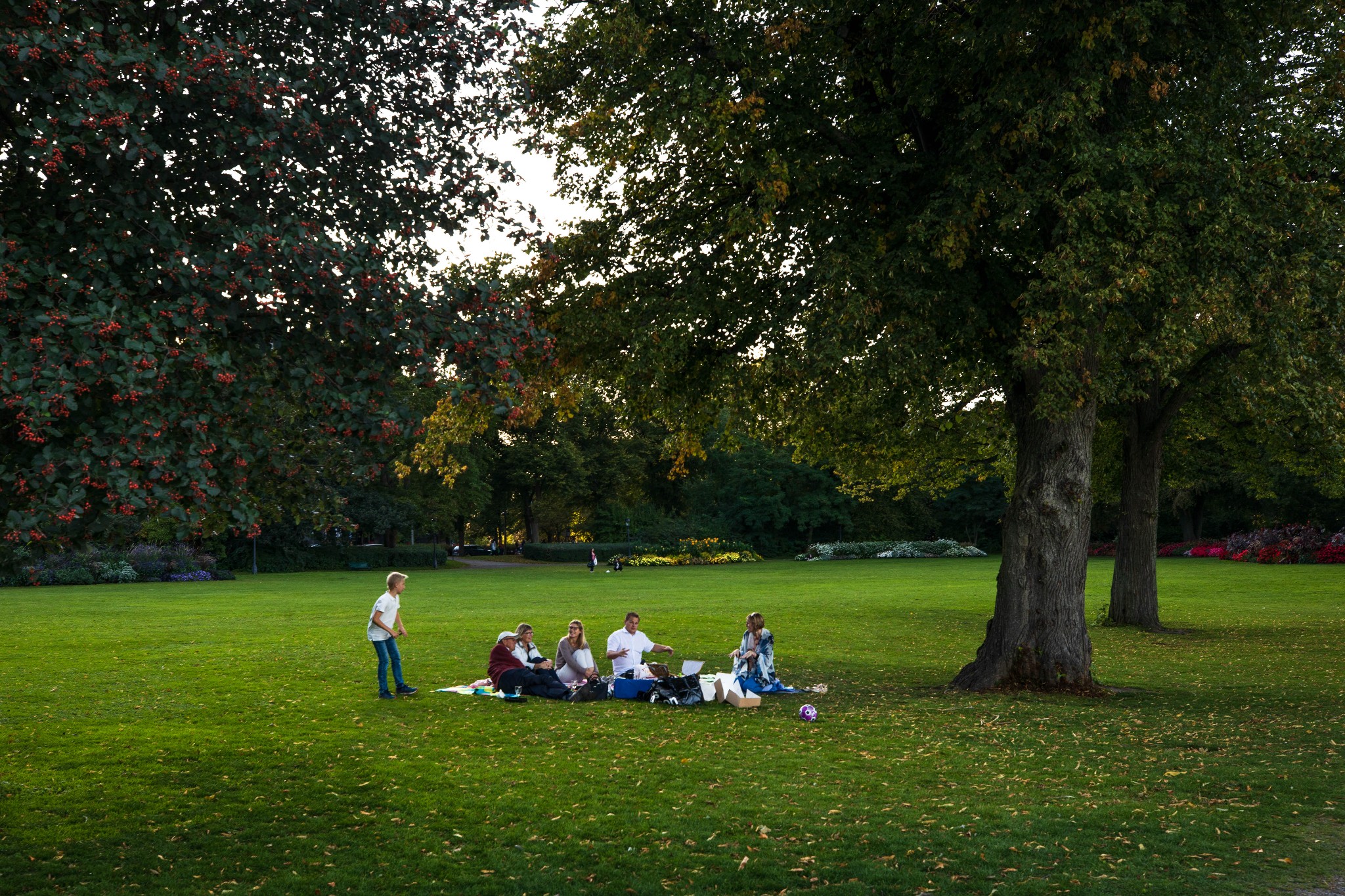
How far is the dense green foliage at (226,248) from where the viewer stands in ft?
18.9

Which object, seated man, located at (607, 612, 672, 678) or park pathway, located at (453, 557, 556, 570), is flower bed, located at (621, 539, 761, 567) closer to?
park pathway, located at (453, 557, 556, 570)

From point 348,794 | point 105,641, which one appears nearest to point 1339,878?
point 348,794

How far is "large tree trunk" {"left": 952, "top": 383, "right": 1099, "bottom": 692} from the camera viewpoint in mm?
14922

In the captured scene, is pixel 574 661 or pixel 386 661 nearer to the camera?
pixel 386 661

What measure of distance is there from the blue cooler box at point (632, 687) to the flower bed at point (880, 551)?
52.0 meters

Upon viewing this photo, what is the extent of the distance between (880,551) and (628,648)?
5388 cm

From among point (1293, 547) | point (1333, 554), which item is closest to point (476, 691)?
point (1333, 554)

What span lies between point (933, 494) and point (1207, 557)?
38.3m

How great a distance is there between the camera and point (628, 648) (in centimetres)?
1510

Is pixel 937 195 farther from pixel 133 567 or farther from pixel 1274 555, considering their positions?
pixel 1274 555

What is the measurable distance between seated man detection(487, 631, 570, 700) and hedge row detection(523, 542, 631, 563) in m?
49.3

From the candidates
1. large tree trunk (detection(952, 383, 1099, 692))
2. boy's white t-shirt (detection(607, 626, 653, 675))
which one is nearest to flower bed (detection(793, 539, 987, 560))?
large tree trunk (detection(952, 383, 1099, 692))

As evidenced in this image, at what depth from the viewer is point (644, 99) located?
1372 cm

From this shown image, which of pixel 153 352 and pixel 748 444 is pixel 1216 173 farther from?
pixel 748 444
